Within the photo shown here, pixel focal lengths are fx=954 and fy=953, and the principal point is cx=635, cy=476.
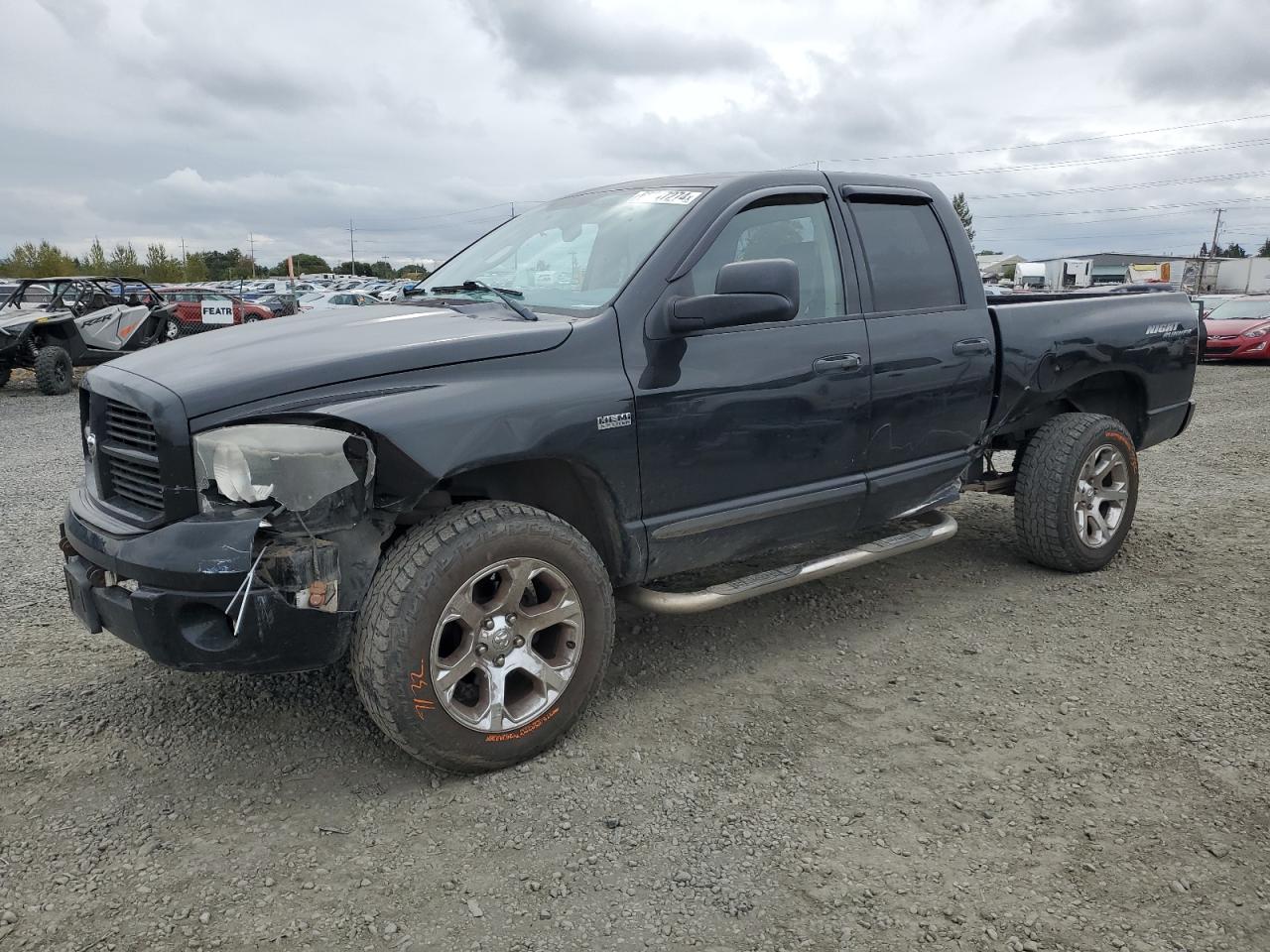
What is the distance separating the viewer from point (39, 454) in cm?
854

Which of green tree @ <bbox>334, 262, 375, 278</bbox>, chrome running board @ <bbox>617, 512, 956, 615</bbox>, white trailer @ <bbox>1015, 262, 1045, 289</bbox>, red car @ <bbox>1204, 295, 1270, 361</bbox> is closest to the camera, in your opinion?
chrome running board @ <bbox>617, 512, 956, 615</bbox>

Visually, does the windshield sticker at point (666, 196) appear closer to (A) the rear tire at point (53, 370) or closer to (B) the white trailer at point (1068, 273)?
(A) the rear tire at point (53, 370)

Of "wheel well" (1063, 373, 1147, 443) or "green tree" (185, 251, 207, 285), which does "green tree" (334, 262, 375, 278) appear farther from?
"wheel well" (1063, 373, 1147, 443)

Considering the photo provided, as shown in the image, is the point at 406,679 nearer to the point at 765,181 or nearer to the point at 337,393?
the point at 337,393

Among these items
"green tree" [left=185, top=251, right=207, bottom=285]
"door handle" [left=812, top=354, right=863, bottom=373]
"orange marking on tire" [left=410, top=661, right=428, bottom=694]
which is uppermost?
"green tree" [left=185, top=251, right=207, bottom=285]

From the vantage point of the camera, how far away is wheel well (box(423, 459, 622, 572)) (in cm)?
317

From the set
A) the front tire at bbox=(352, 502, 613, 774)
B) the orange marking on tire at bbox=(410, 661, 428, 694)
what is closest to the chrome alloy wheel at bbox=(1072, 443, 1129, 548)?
the front tire at bbox=(352, 502, 613, 774)

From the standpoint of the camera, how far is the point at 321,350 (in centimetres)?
289

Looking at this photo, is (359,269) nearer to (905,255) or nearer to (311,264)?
(311,264)

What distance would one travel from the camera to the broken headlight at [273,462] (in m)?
2.65

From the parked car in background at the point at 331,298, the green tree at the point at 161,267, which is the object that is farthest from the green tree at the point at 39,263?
the parked car in background at the point at 331,298

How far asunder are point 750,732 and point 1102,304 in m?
3.10

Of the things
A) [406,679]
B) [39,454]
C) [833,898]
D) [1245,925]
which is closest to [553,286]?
[406,679]

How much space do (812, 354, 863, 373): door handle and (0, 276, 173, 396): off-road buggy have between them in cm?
1277
